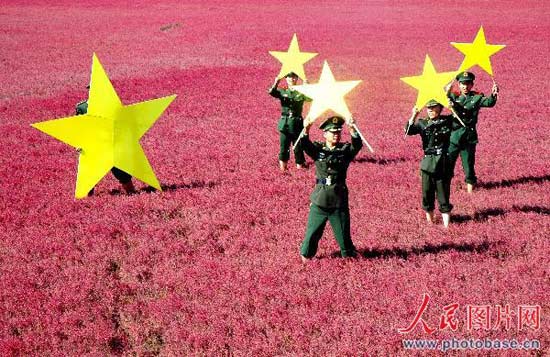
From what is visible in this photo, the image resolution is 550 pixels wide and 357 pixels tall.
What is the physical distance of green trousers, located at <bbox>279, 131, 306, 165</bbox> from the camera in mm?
10820

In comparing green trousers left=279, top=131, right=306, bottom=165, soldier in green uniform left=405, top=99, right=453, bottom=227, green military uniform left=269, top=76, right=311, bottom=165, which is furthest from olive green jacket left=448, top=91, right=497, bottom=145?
green trousers left=279, top=131, right=306, bottom=165

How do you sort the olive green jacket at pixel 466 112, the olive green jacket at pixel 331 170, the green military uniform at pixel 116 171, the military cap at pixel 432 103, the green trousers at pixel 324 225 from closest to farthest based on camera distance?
1. the olive green jacket at pixel 331 170
2. the green trousers at pixel 324 225
3. the military cap at pixel 432 103
4. the olive green jacket at pixel 466 112
5. the green military uniform at pixel 116 171

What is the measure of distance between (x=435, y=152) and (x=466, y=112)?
1.99m

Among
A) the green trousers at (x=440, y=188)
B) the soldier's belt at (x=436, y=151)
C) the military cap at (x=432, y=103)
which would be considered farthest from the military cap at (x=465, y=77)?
the green trousers at (x=440, y=188)

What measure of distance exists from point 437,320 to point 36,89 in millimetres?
20792

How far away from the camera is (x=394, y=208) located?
9117mm

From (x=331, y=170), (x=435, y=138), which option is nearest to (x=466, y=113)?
(x=435, y=138)

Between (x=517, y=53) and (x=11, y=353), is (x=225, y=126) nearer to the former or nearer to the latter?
(x=11, y=353)

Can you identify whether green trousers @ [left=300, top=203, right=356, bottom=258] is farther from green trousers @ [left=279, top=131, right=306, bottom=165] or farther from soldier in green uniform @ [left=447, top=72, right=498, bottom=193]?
green trousers @ [left=279, top=131, right=306, bottom=165]

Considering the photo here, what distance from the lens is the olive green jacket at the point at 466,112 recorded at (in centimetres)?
916

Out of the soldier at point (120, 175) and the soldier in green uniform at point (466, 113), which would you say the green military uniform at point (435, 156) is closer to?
the soldier in green uniform at point (466, 113)

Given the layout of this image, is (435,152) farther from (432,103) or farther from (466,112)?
(466,112)

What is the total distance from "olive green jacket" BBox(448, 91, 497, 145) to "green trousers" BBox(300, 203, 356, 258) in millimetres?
Result: 3723

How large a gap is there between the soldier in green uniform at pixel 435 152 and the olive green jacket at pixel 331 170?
168 cm
